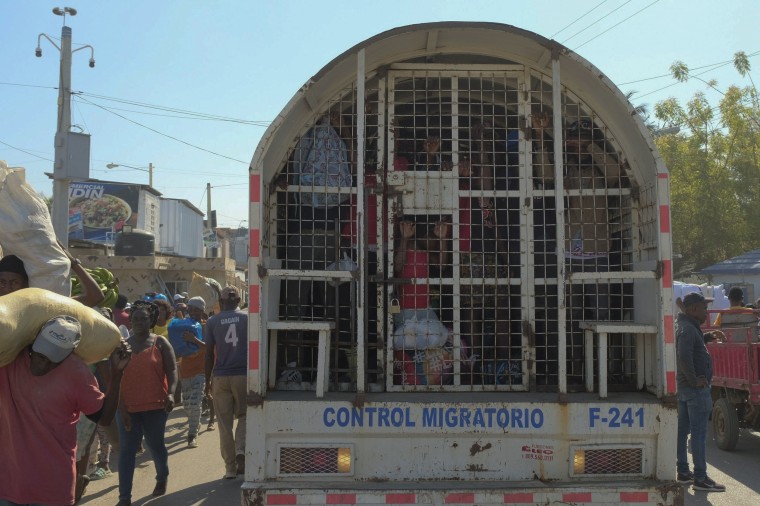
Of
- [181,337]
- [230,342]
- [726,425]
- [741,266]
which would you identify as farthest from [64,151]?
[741,266]

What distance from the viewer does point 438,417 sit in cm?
384

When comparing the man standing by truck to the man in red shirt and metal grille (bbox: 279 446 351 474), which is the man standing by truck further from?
the man in red shirt

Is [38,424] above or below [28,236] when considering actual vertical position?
below

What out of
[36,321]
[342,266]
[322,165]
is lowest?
[36,321]

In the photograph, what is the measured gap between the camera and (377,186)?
438 cm

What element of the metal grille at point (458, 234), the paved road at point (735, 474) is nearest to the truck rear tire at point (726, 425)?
the paved road at point (735, 474)

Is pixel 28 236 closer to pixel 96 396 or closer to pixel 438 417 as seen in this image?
pixel 96 396

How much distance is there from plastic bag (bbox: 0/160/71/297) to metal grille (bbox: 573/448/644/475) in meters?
3.12

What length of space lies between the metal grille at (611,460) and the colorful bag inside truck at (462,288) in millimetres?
11

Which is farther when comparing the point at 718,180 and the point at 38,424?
the point at 718,180

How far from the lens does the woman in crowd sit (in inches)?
223

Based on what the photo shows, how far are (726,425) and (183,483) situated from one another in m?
5.93

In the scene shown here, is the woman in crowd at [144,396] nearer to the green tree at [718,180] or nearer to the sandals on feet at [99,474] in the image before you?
the sandals on feet at [99,474]

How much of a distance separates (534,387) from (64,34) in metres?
14.2
